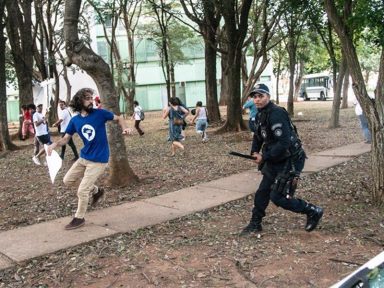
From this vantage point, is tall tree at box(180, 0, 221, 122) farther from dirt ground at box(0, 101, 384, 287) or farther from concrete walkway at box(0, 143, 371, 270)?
dirt ground at box(0, 101, 384, 287)

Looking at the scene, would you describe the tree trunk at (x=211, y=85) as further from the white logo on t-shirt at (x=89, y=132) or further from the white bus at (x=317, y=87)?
the white bus at (x=317, y=87)

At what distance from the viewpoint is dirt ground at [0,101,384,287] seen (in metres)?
4.64

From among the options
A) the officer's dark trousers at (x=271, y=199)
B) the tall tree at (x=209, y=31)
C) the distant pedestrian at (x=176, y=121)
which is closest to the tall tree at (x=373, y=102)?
the officer's dark trousers at (x=271, y=199)

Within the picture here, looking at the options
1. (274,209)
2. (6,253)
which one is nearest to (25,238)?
(6,253)

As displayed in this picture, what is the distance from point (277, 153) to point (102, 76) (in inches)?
167

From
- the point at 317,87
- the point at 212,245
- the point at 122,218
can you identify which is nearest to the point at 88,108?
the point at 122,218

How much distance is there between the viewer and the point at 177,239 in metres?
5.75

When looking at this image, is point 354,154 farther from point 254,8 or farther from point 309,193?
point 254,8

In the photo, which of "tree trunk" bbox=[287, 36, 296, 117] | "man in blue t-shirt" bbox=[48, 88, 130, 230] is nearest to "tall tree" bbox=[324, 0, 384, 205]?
"man in blue t-shirt" bbox=[48, 88, 130, 230]

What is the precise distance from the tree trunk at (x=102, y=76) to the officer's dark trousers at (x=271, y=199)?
3536mm

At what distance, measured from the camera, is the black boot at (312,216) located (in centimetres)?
557

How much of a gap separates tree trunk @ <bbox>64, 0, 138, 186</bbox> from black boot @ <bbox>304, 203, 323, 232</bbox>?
389cm

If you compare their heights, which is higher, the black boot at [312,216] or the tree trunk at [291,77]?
the tree trunk at [291,77]

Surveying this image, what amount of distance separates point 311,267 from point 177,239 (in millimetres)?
1643
